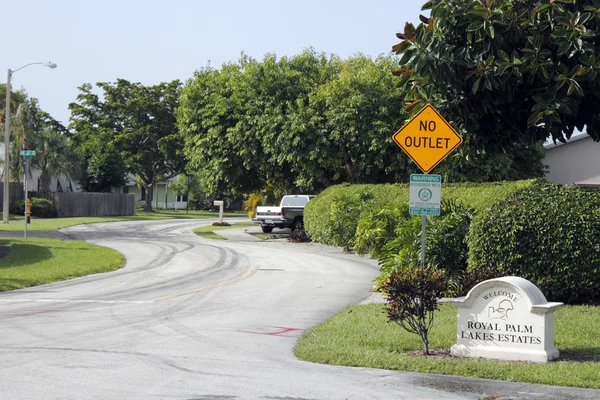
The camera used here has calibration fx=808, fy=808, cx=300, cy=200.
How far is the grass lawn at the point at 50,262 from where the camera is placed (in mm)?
19391

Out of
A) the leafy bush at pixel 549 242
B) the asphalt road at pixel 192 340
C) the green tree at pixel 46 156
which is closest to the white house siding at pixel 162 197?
the green tree at pixel 46 156

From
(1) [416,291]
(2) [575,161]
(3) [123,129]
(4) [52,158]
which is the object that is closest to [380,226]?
(1) [416,291]

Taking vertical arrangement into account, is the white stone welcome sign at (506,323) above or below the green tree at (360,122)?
below

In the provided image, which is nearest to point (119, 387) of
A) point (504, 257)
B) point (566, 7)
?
point (566, 7)

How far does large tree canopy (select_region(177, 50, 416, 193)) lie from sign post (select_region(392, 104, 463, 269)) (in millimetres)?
24298

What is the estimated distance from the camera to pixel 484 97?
34.7ft

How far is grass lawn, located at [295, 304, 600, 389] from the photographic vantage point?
914 centimetres

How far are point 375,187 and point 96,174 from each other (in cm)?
4706

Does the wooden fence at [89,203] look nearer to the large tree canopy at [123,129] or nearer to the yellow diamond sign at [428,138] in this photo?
the large tree canopy at [123,129]

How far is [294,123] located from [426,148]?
25.5 metres

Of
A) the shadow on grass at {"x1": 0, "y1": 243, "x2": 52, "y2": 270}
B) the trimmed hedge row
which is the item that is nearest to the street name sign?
the trimmed hedge row

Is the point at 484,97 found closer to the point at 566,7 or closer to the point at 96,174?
the point at 566,7

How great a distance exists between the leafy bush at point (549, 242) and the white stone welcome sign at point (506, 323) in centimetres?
435

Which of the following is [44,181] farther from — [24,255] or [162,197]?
[24,255]
